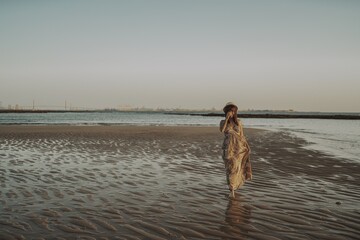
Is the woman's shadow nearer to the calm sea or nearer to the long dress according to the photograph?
the long dress

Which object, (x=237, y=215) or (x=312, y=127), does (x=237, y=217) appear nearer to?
(x=237, y=215)

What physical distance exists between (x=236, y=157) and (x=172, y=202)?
6.19ft

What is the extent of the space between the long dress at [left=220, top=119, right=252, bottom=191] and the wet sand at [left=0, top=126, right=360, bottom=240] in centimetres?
42

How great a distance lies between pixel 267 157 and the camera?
14570mm

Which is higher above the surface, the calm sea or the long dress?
the long dress

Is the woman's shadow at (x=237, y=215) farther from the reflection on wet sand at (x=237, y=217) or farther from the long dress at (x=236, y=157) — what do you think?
the long dress at (x=236, y=157)

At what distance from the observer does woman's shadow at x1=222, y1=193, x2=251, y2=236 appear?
5.32m

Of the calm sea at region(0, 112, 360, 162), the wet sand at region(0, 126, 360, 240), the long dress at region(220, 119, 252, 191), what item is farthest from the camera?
the calm sea at region(0, 112, 360, 162)

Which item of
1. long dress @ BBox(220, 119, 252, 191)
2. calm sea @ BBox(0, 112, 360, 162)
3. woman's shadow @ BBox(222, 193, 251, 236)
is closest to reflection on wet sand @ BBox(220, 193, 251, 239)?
woman's shadow @ BBox(222, 193, 251, 236)

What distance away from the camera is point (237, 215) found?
19.8 feet

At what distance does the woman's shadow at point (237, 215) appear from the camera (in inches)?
209

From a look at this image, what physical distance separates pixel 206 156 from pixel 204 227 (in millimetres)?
9402

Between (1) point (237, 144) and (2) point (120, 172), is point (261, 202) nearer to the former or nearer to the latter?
(1) point (237, 144)

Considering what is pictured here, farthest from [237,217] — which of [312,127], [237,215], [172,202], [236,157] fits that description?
[312,127]
